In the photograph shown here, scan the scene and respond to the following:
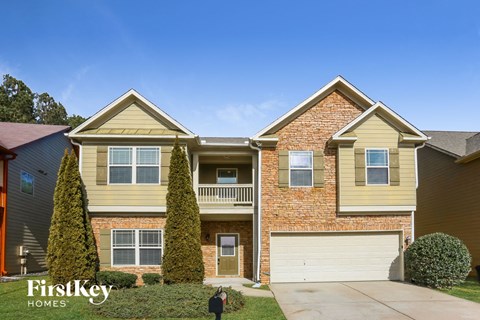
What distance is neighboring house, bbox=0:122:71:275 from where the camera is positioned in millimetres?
19938

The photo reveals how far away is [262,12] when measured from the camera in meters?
15.7

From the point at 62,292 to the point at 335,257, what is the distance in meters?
9.81

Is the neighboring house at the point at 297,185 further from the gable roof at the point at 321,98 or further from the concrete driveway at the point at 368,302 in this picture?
the concrete driveway at the point at 368,302

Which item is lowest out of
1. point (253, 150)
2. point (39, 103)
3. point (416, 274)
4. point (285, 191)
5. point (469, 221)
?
point (416, 274)

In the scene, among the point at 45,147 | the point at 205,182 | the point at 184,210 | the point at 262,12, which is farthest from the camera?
the point at 45,147

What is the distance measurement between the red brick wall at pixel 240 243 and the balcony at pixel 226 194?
39.7 inches

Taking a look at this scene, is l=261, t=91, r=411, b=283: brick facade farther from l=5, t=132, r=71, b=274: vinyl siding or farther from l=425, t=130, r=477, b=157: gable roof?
l=5, t=132, r=71, b=274: vinyl siding

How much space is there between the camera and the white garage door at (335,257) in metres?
18.9

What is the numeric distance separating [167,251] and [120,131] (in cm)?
500

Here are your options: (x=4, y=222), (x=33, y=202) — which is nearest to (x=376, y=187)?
(x=4, y=222)

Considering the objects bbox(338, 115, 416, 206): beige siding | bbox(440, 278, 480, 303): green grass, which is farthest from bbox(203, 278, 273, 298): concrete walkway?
bbox(440, 278, 480, 303): green grass

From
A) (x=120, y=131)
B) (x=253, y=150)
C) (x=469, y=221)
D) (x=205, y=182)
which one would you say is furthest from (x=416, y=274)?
(x=120, y=131)

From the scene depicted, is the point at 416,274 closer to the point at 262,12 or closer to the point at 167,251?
the point at 167,251

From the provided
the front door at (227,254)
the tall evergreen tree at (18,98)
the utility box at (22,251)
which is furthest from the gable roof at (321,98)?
the tall evergreen tree at (18,98)
